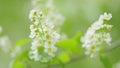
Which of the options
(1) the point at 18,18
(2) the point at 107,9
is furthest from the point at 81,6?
(1) the point at 18,18

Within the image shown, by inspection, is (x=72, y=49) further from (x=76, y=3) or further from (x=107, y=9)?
(x=76, y=3)

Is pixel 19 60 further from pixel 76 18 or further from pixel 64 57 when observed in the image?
pixel 76 18

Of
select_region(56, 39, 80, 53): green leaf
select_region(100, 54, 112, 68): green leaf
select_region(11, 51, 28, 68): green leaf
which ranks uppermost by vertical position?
select_region(56, 39, 80, 53): green leaf

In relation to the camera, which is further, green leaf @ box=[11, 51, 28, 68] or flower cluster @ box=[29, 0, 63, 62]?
green leaf @ box=[11, 51, 28, 68]

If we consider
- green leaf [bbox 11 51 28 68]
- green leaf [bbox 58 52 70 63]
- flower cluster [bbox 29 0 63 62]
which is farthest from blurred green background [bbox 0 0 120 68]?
flower cluster [bbox 29 0 63 62]

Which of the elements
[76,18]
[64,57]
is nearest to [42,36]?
[64,57]

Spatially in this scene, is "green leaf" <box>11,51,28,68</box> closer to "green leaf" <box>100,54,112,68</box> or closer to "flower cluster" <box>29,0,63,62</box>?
"flower cluster" <box>29,0,63,62</box>
